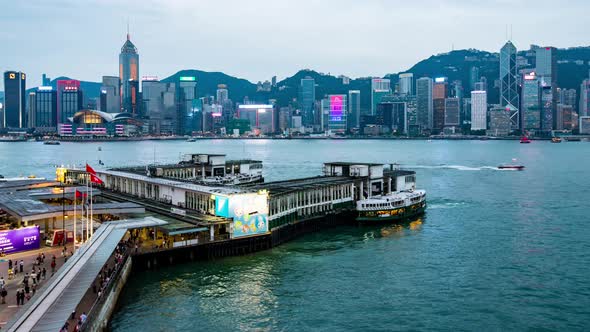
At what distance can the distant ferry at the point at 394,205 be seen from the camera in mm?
64062

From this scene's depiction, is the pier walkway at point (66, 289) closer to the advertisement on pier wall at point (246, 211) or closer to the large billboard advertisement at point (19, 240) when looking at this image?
the large billboard advertisement at point (19, 240)

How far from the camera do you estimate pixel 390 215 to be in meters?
65.3

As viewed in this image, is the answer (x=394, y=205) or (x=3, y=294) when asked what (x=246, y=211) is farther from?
(x=394, y=205)

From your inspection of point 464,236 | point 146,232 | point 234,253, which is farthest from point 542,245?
point 146,232

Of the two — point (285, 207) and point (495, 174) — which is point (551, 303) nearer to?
point (285, 207)

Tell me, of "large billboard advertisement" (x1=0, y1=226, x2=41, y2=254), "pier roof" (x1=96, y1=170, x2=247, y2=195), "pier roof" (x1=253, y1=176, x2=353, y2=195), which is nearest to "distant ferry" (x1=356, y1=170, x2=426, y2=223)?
"pier roof" (x1=253, y1=176, x2=353, y2=195)

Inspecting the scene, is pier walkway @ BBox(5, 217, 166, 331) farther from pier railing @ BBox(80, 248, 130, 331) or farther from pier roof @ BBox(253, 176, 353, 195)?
pier roof @ BBox(253, 176, 353, 195)

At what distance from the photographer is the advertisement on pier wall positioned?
4881 centimetres

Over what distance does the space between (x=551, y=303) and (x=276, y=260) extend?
68.6ft

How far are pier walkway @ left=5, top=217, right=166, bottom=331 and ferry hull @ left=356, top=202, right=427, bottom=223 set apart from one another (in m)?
29.7

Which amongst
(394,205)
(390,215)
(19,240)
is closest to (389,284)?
(390,215)

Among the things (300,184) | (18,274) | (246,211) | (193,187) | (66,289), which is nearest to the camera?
(66,289)

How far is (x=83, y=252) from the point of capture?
36375 mm

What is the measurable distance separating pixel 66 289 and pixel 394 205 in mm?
43323
